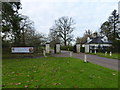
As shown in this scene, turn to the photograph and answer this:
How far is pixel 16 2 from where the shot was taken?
19547mm

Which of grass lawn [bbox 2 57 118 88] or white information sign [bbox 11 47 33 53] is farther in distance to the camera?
white information sign [bbox 11 47 33 53]

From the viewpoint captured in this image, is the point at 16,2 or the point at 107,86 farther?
the point at 16,2

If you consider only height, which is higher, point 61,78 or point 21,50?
point 21,50

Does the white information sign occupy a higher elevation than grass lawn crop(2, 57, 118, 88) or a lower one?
higher

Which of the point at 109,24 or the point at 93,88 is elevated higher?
the point at 109,24

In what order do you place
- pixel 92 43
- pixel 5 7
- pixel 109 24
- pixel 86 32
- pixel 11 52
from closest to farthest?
1. pixel 5 7
2. pixel 11 52
3. pixel 92 43
4. pixel 109 24
5. pixel 86 32

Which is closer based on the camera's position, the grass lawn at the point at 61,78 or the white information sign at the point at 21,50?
the grass lawn at the point at 61,78

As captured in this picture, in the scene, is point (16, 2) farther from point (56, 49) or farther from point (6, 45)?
point (56, 49)

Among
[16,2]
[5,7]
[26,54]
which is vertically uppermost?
[16,2]

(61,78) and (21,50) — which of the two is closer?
(61,78)

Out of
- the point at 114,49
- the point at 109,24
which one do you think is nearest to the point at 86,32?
the point at 109,24

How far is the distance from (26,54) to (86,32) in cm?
4695

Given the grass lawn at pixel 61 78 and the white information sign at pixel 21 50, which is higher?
Result: the white information sign at pixel 21 50

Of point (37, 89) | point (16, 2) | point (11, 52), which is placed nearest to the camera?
point (37, 89)
